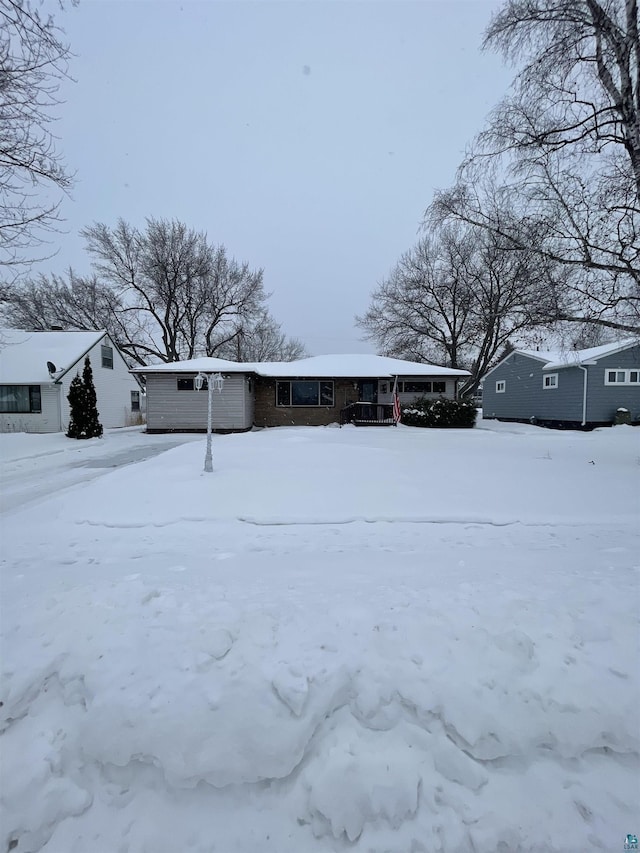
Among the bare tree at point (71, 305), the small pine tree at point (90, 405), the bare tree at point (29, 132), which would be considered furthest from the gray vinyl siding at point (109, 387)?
the bare tree at point (29, 132)

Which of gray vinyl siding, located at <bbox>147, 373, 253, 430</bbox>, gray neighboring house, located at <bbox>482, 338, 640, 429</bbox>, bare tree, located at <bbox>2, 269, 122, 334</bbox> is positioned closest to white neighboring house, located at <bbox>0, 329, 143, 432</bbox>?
gray vinyl siding, located at <bbox>147, 373, 253, 430</bbox>

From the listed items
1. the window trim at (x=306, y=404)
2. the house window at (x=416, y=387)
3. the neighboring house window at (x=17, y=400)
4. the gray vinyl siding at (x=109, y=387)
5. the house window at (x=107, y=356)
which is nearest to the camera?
the neighboring house window at (x=17, y=400)

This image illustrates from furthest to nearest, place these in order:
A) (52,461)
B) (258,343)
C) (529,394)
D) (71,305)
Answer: (258,343) < (71,305) < (529,394) < (52,461)

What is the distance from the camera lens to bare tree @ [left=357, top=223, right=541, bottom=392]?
2006 centimetres

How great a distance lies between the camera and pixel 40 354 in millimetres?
17969

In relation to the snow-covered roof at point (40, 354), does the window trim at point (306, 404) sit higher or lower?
lower

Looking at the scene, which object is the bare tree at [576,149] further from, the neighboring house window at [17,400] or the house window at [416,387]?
the neighboring house window at [17,400]

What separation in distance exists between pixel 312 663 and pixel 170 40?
12.4m

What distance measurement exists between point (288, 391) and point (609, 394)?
47.2 feet

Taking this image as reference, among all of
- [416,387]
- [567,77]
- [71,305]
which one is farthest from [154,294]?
[567,77]

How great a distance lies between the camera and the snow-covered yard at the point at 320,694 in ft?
4.54

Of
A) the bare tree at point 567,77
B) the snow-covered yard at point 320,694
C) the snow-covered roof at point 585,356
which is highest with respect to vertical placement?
the bare tree at point 567,77

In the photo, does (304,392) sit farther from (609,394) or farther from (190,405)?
(609,394)

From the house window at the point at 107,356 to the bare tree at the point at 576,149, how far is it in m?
19.0
